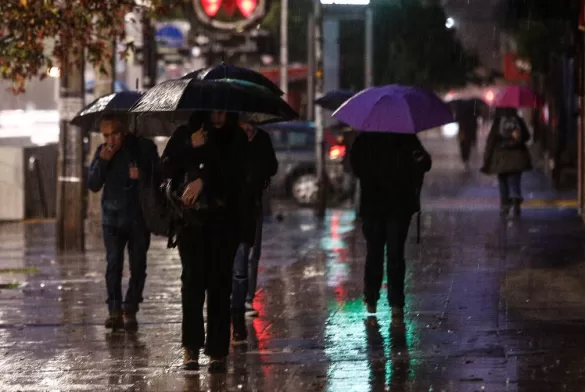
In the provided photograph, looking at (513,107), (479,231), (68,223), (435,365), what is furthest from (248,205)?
(513,107)

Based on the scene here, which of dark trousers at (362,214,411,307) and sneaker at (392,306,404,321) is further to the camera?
dark trousers at (362,214,411,307)

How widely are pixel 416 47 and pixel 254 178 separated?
44.7 meters

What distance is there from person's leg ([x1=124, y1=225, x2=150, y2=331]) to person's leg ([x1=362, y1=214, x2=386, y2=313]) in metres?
1.80

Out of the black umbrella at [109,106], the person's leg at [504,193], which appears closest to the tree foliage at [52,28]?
the black umbrella at [109,106]

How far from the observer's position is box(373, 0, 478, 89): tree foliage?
4969 centimetres

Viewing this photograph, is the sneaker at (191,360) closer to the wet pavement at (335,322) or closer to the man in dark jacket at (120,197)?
the wet pavement at (335,322)

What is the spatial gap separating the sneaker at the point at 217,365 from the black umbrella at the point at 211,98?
5.31ft

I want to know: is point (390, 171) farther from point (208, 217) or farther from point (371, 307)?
point (208, 217)

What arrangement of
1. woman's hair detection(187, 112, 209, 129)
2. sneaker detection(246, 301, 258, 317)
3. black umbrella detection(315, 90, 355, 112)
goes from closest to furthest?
1. woman's hair detection(187, 112, 209, 129)
2. sneaker detection(246, 301, 258, 317)
3. black umbrella detection(315, 90, 355, 112)

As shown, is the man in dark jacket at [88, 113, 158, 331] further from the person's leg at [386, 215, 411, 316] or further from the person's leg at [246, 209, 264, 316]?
the person's leg at [386, 215, 411, 316]

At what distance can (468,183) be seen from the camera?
103 feet

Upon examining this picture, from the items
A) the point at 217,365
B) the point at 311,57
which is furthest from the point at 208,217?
the point at 311,57

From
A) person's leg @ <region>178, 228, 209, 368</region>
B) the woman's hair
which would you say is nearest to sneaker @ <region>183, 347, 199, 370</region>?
person's leg @ <region>178, 228, 209, 368</region>

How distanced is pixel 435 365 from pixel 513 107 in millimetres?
13097
